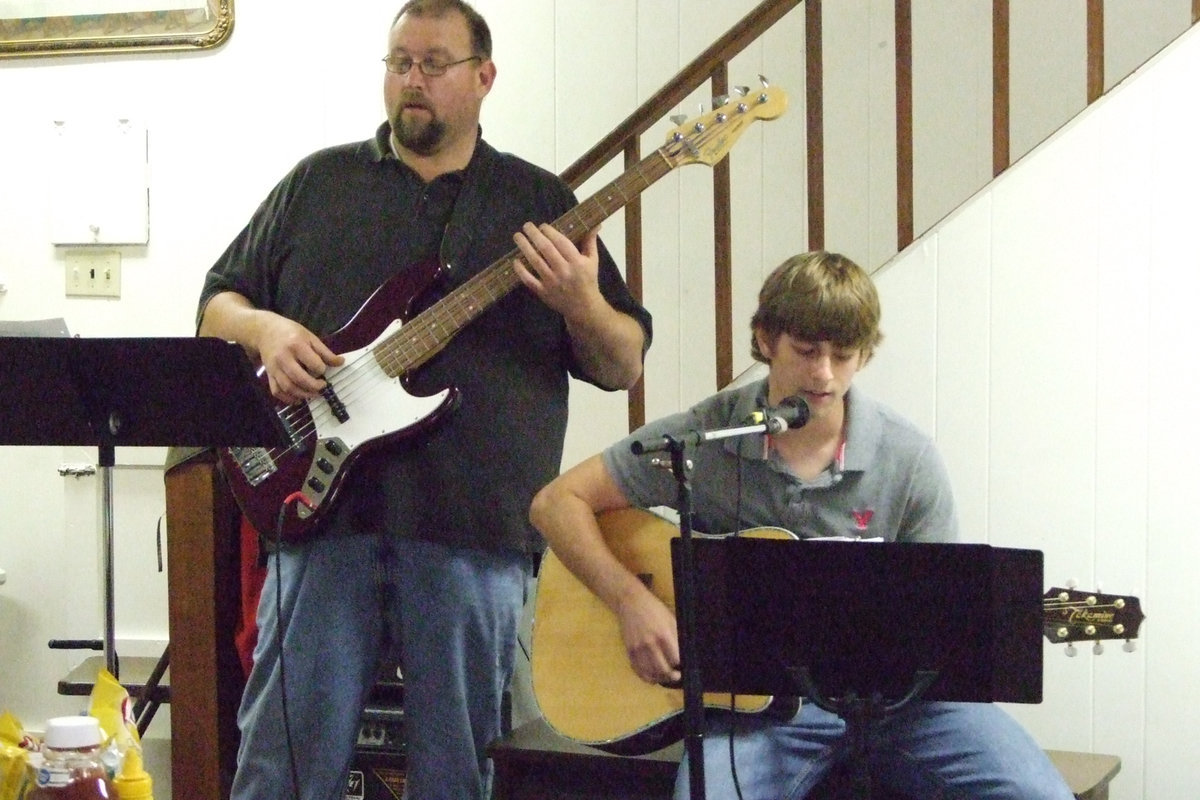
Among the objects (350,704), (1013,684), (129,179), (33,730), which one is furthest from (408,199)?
(33,730)

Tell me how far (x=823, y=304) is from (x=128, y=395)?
3.07 feet

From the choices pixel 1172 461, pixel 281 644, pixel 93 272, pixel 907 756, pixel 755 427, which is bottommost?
pixel 907 756

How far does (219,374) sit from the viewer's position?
1.61 m

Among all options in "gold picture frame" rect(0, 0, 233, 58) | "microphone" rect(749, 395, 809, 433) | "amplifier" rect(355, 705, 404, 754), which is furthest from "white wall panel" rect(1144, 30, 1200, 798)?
"gold picture frame" rect(0, 0, 233, 58)

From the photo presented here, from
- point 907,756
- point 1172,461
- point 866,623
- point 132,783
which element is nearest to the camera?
point 132,783

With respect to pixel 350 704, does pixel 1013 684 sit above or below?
above

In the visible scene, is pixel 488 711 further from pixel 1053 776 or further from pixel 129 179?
pixel 129 179

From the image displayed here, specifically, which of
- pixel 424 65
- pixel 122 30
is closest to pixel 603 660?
pixel 424 65

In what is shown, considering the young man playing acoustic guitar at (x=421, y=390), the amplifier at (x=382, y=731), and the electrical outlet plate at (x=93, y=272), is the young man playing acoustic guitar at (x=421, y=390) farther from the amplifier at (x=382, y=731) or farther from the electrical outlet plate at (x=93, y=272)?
the electrical outlet plate at (x=93, y=272)

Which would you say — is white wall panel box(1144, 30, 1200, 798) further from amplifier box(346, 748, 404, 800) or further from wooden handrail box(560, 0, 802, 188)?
amplifier box(346, 748, 404, 800)

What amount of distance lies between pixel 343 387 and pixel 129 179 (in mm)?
1760

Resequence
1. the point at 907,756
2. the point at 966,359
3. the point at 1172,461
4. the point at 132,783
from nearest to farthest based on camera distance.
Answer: the point at 132,783 → the point at 907,756 → the point at 1172,461 → the point at 966,359

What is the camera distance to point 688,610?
1587 millimetres

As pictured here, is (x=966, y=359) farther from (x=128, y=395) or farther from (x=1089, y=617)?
(x=128, y=395)
